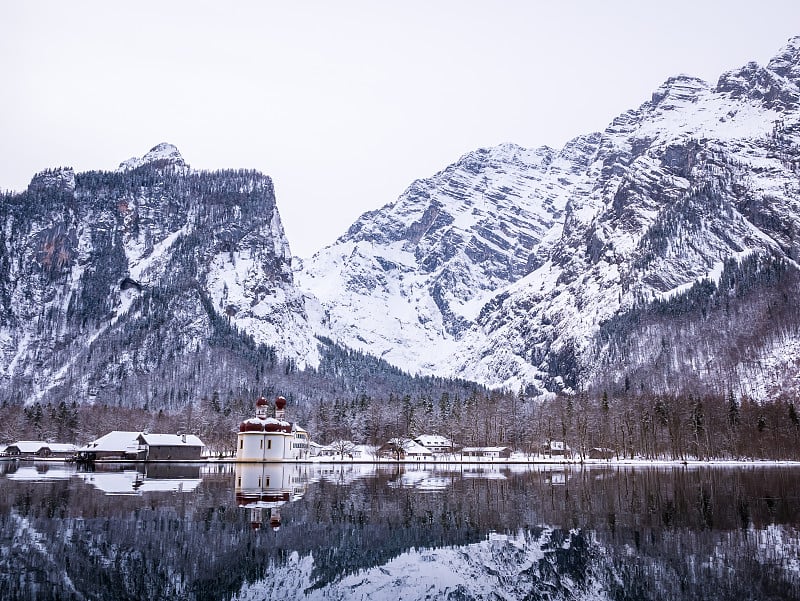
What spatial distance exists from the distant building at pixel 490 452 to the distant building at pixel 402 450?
341 inches

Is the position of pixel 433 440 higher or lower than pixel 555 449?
higher

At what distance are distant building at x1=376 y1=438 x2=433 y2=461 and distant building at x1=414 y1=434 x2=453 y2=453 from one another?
7129 mm

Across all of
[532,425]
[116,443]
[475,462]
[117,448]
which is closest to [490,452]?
[475,462]

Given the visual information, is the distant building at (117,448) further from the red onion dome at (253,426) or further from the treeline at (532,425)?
the treeline at (532,425)

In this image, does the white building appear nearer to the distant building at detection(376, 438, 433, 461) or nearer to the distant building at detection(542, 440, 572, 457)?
the distant building at detection(376, 438, 433, 461)

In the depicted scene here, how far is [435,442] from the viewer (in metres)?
161

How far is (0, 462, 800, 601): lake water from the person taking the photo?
21.6m

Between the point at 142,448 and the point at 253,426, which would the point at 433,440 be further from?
the point at 142,448

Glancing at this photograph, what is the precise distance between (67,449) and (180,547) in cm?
12819

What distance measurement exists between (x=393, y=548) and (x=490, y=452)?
12453cm

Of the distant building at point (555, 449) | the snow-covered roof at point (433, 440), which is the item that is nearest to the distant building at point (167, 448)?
the snow-covered roof at point (433, 440)

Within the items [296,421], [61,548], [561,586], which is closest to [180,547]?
[61,548]

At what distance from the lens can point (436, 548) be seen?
28.8 m

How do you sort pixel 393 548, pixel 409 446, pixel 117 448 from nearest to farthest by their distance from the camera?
pixel 393 548, pixel 117 448, pixel 409 446
